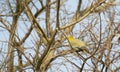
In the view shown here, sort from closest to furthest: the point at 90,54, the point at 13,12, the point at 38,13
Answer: the point at 90,54
the point at 13,12
the point at 38,13

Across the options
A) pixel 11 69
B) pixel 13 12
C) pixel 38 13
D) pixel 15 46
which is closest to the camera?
pixel 15 46

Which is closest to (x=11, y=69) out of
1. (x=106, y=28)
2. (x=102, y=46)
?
(x=106, y=28)

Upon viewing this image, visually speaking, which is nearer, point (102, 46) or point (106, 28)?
point (102, 46)

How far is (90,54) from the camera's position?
3754 mm

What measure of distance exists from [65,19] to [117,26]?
2179mm

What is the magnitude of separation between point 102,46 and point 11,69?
302cm

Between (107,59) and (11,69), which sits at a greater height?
(107,59)

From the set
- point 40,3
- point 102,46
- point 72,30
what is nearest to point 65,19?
point 72,30

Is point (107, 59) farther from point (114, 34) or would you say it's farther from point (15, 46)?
point (15, 46)

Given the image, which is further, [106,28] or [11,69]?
[11,69]

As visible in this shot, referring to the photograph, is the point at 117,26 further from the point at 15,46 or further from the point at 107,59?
the point at 15,46

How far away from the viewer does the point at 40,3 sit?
739 centimetres

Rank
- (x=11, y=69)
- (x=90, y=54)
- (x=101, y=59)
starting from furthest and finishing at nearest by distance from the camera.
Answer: (x=11, y=69), (x=101, y=59), (x=90, y=54)

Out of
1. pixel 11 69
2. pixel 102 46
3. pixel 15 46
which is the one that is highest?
pixel 102 46
